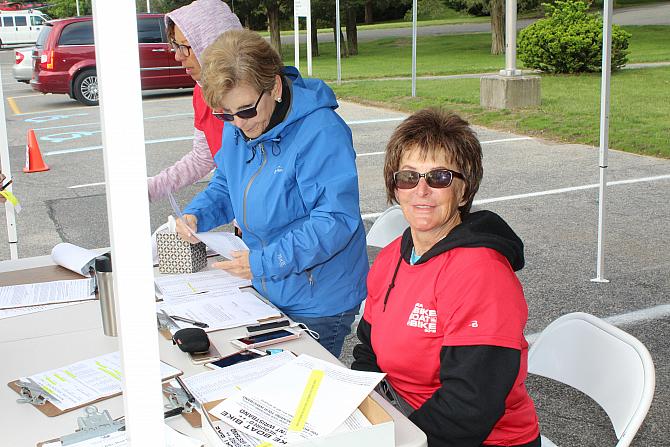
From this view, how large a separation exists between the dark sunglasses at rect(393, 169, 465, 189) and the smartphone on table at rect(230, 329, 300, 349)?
55 centimetres

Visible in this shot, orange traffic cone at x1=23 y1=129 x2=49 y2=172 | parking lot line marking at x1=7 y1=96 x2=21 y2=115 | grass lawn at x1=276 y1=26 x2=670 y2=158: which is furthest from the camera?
parking lot line marking at x1=7 y1=96 x2=21 y2=115

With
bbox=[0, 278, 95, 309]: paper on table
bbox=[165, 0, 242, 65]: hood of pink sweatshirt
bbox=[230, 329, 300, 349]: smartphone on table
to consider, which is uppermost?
bbox=[165, 0, 242, 65]: hood of pink sweatshirt

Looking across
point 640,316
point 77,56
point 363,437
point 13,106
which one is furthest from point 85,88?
point 363,437

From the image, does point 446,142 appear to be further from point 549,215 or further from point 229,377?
point 549,215

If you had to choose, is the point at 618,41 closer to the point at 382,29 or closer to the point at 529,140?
the point at 529,140

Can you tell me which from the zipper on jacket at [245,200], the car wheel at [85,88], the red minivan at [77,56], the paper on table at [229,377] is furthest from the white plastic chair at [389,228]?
the car wheel at [85,88]

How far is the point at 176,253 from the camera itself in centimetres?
298

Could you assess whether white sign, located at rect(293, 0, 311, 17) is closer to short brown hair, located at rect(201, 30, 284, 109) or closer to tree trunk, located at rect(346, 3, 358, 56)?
tree trunk, located at rect(346, 3, 358, 56)

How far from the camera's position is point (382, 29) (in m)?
41.6

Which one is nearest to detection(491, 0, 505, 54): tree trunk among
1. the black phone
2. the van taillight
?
the van taillight

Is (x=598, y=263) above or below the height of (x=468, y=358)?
below

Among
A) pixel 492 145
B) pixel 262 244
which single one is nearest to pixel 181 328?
pixel 262 244

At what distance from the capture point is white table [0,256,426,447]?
6.03ft

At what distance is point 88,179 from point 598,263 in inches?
257
